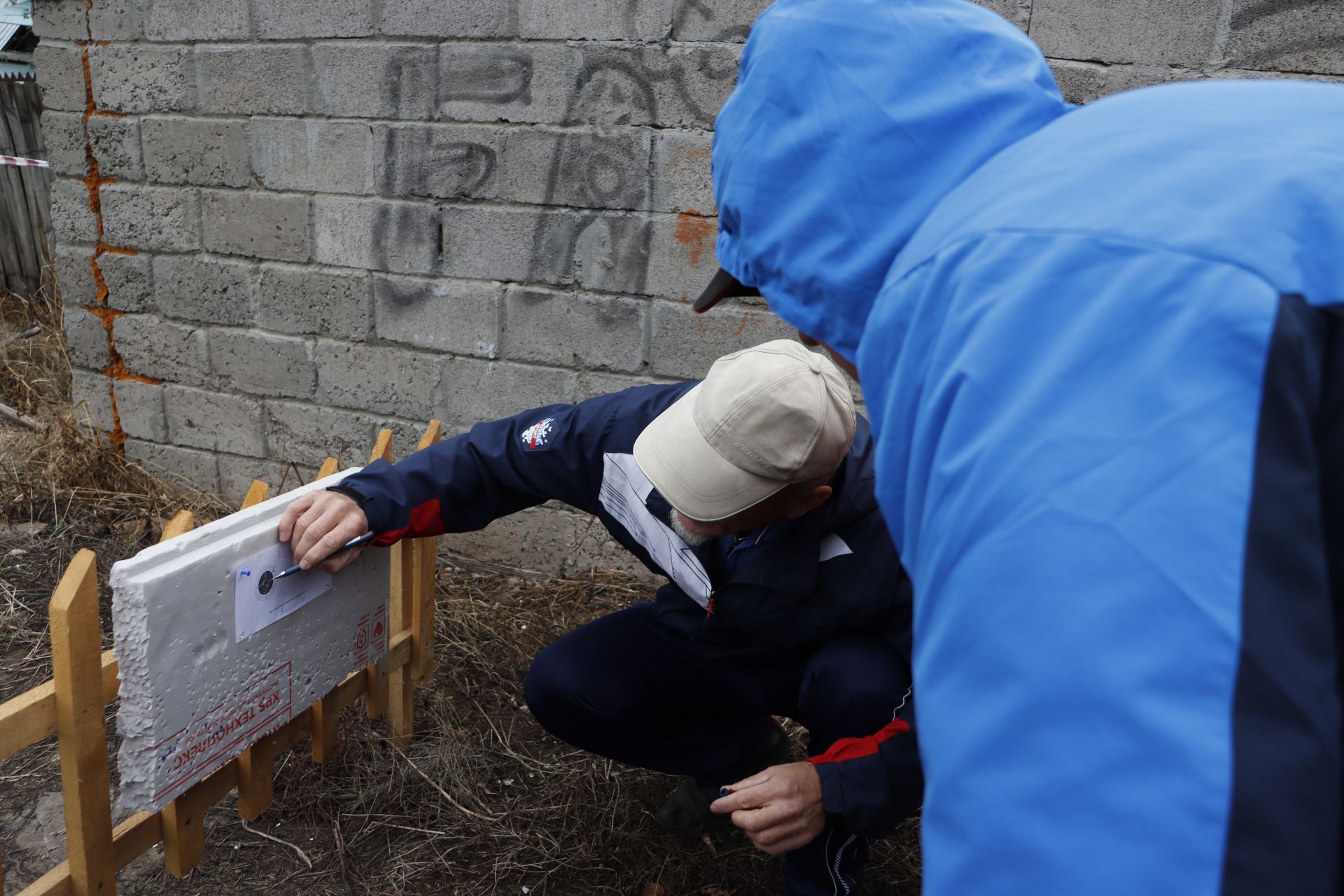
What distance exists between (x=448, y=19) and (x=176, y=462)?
2437 millimetres

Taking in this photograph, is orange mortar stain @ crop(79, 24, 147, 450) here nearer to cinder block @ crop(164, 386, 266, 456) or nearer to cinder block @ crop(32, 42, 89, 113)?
cinder block @ crop(32, 42, 89, 113)

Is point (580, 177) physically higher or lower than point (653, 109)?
lower

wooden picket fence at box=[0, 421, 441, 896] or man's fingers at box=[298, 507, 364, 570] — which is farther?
man's fingers at box=[298, 507, 364, 570]

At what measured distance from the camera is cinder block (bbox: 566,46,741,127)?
→ 3.15 meters

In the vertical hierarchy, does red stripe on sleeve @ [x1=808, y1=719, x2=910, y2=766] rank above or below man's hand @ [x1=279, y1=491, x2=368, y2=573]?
below

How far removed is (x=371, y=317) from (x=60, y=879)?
244 centimetres

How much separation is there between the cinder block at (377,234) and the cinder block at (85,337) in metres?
1.34

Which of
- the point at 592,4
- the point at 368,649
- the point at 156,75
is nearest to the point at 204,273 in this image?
the point at 156,75

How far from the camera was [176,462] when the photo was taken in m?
4.39

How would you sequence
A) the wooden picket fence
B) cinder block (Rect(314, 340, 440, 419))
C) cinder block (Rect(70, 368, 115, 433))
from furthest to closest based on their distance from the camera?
1. cinder block (Rect(70, 368, 115, 433))
2. cinder block (Rect(314, 340, 440, 419))
3. the wooden picket fence

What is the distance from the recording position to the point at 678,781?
274cm

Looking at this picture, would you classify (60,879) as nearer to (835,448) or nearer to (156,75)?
(835,448)

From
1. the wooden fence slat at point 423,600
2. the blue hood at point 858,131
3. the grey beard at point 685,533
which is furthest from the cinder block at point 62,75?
the blue hood at point 858,131

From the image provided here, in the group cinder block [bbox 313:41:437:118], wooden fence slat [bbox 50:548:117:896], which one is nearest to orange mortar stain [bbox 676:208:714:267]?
cinder block [bbox 313:41:437:118]
